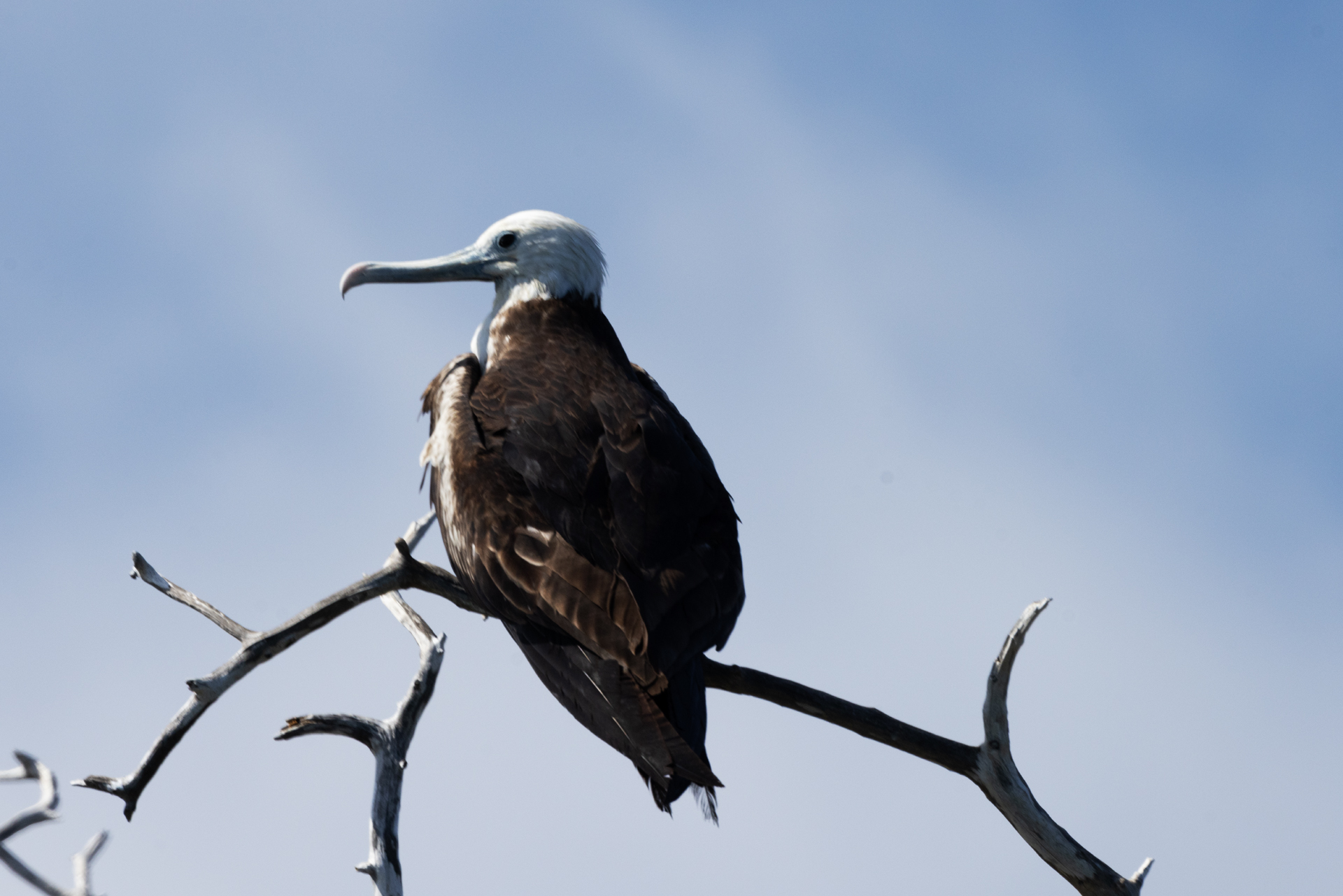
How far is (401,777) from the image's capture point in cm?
511

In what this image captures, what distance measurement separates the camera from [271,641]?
4.88m

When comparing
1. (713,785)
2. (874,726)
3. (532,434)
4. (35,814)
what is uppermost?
(532,434)

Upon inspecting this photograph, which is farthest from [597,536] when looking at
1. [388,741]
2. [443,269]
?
[443,269]

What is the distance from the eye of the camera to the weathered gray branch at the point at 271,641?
4719 millimetres

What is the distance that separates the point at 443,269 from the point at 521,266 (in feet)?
1.28

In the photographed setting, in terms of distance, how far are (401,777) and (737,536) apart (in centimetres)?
156

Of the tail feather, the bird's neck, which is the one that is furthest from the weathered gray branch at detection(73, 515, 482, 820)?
the bird's neck

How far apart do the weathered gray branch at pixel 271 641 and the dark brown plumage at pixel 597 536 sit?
0.18 m

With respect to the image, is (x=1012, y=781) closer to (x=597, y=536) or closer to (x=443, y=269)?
(x=597, y=536)

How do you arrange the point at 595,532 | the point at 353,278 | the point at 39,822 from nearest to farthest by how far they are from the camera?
the point at 39,822 → the point at 595,532 → the point at 353,278

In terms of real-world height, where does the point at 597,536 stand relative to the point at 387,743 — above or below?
above

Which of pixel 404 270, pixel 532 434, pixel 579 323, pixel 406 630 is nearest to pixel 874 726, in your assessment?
pixel 532 434

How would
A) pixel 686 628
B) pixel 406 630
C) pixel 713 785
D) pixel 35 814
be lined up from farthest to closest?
pixel 406 630 < pixel 686 628 < pixel 713 785 < pixel 35 814

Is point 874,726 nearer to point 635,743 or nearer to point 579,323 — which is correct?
point 635,743
